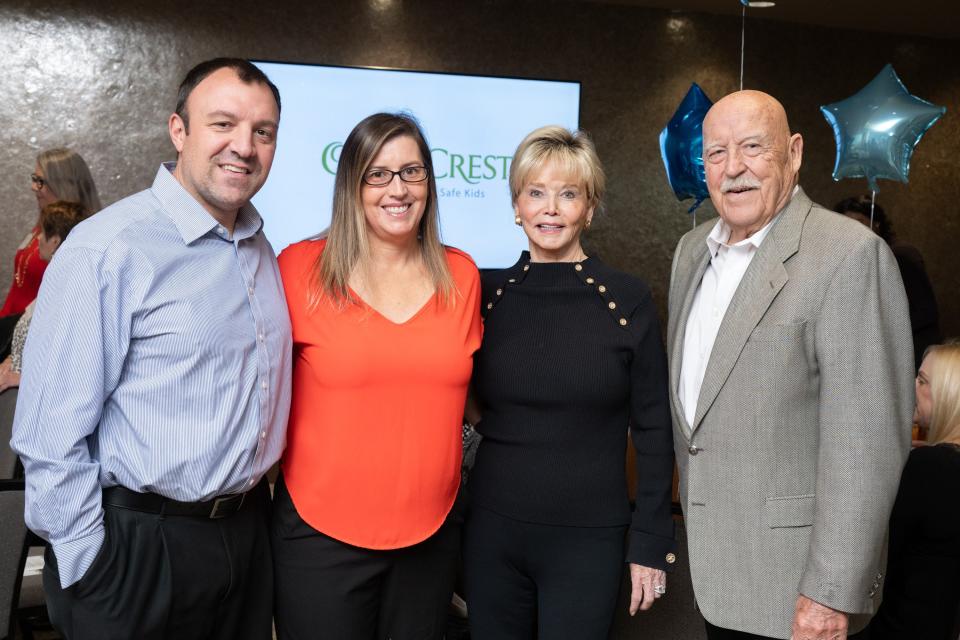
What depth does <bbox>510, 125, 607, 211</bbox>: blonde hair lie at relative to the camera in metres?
2.13

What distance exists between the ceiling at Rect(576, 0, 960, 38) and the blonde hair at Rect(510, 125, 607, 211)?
5.34m

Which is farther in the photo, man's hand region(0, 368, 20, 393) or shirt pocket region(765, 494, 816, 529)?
man's hand region(0, 368, 20, 393)

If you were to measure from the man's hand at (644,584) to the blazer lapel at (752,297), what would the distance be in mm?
393

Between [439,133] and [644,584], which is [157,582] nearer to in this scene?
[644,584]

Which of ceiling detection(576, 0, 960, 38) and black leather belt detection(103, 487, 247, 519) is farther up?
ceiling detection(576, 0, 960, 38)

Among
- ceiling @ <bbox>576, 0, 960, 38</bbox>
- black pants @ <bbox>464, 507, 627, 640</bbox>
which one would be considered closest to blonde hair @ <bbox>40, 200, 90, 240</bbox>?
black pants @ <bbox>464, 507, 627, 640</bbox>

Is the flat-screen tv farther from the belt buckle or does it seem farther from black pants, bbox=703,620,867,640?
black pants, bbox=703,620,867,640

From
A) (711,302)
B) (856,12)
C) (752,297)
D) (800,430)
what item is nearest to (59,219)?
(711,302)

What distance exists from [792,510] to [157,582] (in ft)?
4.17

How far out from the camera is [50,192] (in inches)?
184

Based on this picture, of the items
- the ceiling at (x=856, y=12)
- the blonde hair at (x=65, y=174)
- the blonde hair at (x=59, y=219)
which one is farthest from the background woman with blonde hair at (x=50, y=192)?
the ceiling at (x=856, y=12)

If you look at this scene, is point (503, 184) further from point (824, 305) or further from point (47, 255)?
point (824, 305)

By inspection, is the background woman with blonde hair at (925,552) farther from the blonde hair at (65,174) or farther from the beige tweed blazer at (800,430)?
the blonde hair at (65,174)

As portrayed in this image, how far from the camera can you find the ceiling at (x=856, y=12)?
690 centimetres
